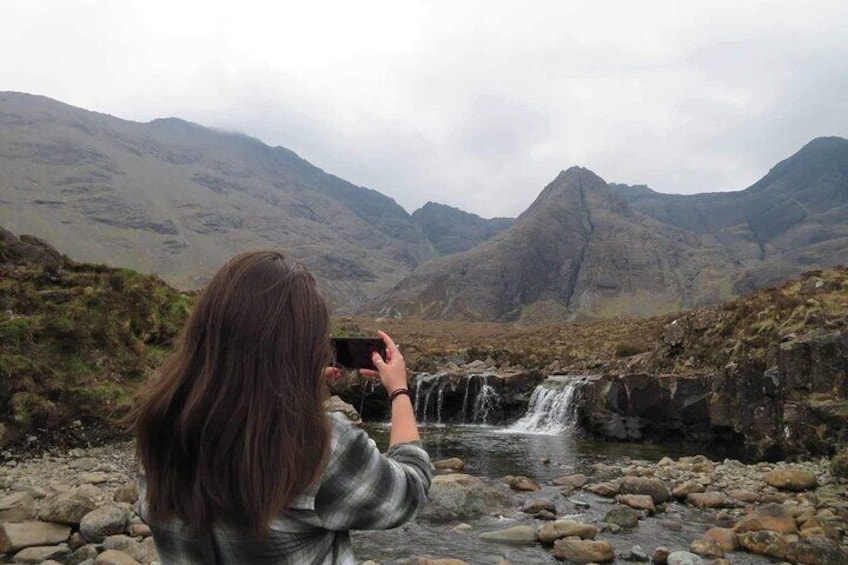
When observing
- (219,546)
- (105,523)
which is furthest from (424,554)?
(219,546)

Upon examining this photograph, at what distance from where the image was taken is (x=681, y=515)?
13211 mm

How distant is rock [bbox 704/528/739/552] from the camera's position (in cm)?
1081

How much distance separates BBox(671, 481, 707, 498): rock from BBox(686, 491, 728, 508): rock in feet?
0.91

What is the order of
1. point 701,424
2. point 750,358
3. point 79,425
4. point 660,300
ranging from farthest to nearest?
point 660,300, point 701,424, point 750,358, point 79,425

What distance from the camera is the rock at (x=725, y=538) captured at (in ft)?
35.5

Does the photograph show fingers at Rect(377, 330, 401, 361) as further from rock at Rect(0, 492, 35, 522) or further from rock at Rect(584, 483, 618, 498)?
rock at Rect(584, 483, 618, 498)

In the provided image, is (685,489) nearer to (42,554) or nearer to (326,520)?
(42,554)

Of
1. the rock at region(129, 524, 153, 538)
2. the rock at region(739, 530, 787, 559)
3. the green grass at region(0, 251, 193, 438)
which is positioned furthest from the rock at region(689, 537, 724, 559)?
the green grass at region(0, 251, 193, 438)

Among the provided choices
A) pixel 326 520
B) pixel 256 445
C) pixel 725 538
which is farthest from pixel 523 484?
pixel 256 445

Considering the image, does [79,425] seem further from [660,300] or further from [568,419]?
[660,300]

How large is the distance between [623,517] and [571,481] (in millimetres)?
4065

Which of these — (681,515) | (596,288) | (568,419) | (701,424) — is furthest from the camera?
(596,288)

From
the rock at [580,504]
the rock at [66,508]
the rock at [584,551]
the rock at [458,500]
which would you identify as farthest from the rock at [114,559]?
the rock at [580,504]

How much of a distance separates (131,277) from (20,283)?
4.84 metres
